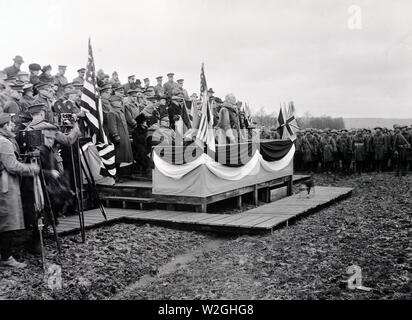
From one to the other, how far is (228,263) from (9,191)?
3.67 m

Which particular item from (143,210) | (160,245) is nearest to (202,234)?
(160,245)

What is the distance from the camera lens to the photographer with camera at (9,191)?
7102 mm

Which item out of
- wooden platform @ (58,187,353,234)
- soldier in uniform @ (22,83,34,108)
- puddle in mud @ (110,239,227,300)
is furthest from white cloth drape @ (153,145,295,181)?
soldier in uniform @ (22,83,34,108)

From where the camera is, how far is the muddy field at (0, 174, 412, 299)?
254 inches

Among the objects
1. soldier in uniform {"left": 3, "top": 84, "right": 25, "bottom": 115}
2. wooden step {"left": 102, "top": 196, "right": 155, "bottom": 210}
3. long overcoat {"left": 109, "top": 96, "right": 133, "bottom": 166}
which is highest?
soldier in uniform {"left": 3, "top": 84, "right": 25, "bottom": 115}

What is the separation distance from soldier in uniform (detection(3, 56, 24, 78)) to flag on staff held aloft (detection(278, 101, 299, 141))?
9579mm

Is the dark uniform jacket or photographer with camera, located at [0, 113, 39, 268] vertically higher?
the dark uniform jacket

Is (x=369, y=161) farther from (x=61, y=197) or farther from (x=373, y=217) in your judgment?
(x=61, y=197)

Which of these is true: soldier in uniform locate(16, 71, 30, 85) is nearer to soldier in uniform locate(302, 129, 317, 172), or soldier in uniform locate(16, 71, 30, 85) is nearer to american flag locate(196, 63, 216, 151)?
american flag locate(196, 63, 216, 151)

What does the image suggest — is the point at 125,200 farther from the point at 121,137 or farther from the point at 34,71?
the point at 34,71

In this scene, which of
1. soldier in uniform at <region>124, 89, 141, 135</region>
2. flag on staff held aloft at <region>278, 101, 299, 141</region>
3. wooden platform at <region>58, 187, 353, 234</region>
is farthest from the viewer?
flag on staff held aloft at <region>278, 101, 299, 141</region>

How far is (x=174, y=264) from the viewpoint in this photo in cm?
851

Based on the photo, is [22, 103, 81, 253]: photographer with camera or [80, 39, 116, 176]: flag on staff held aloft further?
[80, 39, 116, 176]: flag on staff held aloft

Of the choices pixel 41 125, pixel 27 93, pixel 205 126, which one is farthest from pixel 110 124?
pixel 41 125
